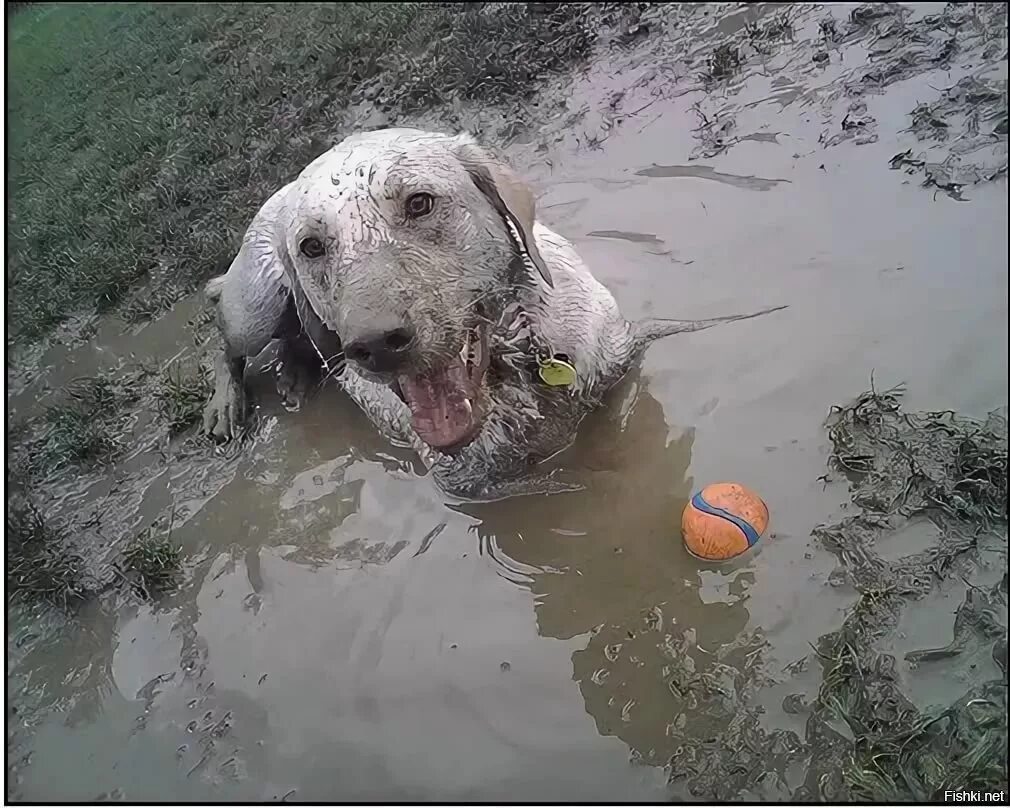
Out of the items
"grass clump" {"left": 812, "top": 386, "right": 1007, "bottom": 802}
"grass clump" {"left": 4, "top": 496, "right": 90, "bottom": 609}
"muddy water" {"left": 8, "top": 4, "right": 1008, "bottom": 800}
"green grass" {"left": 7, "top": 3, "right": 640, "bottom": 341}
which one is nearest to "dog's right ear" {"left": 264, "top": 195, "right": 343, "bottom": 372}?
"muddy water" {"left": 8, "top": 4, "right": 1008, "bottom": 800}

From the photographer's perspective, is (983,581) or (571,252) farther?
(571,252)

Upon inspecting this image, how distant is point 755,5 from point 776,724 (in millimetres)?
5877

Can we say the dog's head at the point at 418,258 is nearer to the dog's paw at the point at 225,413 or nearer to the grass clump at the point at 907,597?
the dog's paw at the point at 225,413

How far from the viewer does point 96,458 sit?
4969mm

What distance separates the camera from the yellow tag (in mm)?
4004

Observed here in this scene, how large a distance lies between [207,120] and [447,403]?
581 cm

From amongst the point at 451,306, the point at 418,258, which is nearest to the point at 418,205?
the point at 418,258

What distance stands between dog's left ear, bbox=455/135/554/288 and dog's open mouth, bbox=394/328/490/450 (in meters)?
0.44

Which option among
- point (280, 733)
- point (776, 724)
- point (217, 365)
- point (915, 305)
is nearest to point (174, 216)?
point (217, 365)

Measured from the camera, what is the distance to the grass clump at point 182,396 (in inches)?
198

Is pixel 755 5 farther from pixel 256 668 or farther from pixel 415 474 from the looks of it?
pixel 256 668

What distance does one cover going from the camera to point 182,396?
16.9 feet

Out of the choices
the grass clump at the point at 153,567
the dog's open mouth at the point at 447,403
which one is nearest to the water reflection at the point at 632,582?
the dog's open mouth at the point at 447,403

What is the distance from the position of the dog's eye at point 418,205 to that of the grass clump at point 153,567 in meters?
2.01
